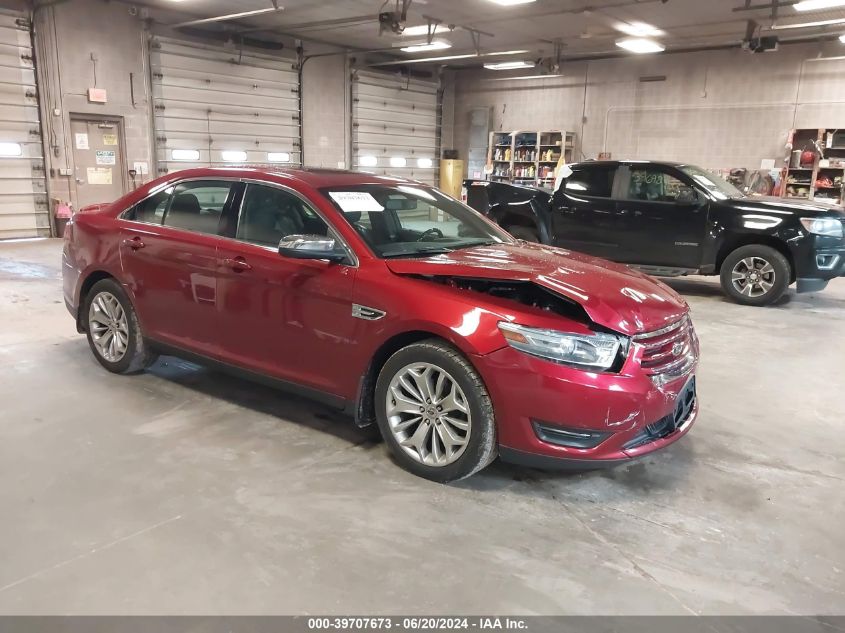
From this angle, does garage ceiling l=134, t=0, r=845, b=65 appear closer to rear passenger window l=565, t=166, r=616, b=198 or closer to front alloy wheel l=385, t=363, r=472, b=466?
rear passenger window l=565, t=166, r=616, b=198

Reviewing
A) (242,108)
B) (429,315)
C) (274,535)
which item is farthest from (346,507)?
(242,108)

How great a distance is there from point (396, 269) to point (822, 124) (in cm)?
1437

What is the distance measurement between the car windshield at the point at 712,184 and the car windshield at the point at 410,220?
4.78 m

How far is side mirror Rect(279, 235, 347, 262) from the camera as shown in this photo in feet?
10.7

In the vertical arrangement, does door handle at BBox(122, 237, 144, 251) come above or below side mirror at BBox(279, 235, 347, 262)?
below

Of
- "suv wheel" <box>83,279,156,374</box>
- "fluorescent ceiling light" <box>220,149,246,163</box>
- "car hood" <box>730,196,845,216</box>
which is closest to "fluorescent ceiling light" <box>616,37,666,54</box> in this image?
"car hood" <box>730,196,845,216</box>

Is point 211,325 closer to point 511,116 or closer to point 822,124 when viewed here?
point 822,124

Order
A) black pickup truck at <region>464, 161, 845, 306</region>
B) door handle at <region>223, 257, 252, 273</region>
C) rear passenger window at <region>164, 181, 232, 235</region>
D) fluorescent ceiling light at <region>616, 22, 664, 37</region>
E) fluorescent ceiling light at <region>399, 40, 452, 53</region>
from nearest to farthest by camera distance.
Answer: door handle at <region>223, 257, 252, 273</region>, rear passenger window at <region>164, 181, 232, 235</region>, black pickup truck at <region>464, 161, 845, 306</region>, fluorescent ceiling light at <region>616, 22, 664, 37</region>, fluorescent ceiling light at <region>399, 40, 452, 53</region>

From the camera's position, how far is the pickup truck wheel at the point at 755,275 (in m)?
7.57

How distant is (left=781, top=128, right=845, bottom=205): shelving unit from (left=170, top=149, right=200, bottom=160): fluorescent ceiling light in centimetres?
1250

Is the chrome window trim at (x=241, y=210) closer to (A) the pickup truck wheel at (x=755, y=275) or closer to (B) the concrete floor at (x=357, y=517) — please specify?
(B) the concrete floor at (x=357, y=517)

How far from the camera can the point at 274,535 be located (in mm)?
2678

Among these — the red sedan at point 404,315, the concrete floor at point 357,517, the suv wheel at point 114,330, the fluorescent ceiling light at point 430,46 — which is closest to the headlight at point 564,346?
the red sedan at point 404,315

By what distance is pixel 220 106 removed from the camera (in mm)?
14508
